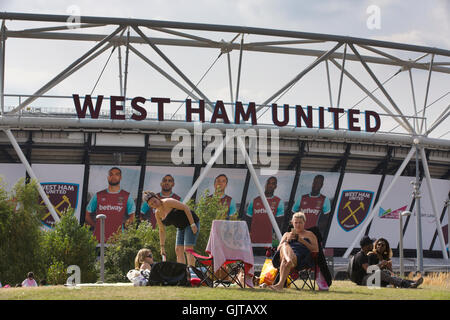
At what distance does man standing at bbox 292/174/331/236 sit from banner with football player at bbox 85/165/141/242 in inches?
385

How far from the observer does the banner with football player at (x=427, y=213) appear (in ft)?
139

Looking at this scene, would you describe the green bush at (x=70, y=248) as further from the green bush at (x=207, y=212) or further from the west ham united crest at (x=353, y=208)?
the west ham united crest at (x=353, y=208)

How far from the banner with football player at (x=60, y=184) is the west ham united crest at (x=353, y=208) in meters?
15.3

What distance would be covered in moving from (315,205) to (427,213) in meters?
8.40

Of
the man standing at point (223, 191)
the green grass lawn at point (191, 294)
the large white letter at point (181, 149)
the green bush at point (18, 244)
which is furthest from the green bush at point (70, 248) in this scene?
the green grass lawn at point (191, 294)

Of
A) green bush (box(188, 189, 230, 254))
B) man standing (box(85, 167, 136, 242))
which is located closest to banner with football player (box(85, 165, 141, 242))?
man standing (box(85, 167, 136, 242))

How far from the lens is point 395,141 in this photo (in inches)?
1412

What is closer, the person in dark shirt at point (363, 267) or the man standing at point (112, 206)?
the person in dark shirt at point (363, 267)

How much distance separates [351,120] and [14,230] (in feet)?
58.5

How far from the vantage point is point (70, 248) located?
28.9 m

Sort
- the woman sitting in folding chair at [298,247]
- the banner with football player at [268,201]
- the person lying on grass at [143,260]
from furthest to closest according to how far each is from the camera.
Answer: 1. the banner with football player at [268,201]
2. the person lying on grass at [143,260]
3. the woman sitting in folding chair at [298,247]

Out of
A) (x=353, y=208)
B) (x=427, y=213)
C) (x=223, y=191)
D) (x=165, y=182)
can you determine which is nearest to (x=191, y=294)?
(x=165, y=182)

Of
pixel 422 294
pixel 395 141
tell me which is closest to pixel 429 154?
pixel 395 141
